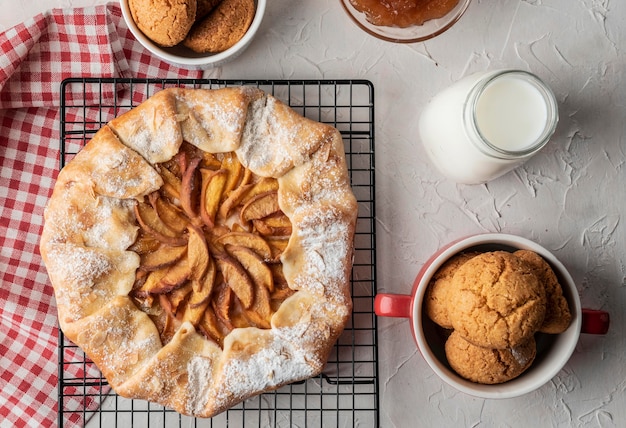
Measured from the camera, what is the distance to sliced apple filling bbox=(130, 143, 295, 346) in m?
1.92

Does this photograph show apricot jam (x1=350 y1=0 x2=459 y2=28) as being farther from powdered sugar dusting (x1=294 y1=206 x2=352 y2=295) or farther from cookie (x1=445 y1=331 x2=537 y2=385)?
Result: cookie (x1=445 y1=331 x2=537 y2=385)

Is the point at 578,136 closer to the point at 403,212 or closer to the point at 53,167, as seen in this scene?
the point at 403,212

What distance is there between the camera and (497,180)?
89.4 inches

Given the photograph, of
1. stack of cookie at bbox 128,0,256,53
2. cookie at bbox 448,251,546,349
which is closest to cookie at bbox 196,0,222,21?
stack of cookie at bbox 128,0,256,53

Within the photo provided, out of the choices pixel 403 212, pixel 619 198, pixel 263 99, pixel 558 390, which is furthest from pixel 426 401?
pixel 263 99

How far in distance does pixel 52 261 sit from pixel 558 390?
4.97ft

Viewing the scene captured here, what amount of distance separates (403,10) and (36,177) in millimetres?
1174

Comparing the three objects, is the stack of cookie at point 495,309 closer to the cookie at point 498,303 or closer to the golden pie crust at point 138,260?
the cookie at point 498,303

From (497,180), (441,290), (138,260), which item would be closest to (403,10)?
(497,180)

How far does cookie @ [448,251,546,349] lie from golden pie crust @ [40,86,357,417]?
0.32 meters

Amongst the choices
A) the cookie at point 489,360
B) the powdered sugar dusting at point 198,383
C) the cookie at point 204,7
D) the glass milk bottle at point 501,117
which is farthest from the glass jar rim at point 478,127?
the powdered sugar dusting at point 198,383

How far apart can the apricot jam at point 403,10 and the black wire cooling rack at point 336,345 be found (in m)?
0.20

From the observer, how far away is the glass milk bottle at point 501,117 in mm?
1892

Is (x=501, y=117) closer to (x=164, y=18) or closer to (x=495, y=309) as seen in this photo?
(x=495, y=309)
